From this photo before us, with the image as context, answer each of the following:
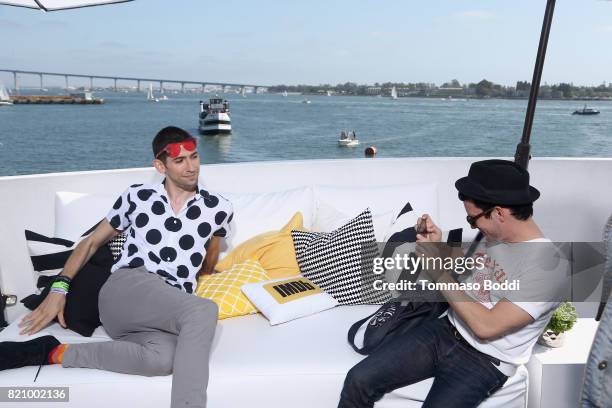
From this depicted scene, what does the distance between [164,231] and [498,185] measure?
128 cm

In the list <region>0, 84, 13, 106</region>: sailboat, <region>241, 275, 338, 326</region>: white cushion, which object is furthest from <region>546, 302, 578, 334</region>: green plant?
<region>0, 84, 13, 106</region>: sailboat

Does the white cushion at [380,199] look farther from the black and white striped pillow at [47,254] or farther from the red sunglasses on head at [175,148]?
the black and white striped pillow at [47,254]

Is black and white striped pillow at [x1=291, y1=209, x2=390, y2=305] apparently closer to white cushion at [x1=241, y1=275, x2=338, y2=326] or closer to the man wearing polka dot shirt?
white cushion at [x1=241, y1=275, x2=338, y2=326]

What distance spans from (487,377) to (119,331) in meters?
1.30

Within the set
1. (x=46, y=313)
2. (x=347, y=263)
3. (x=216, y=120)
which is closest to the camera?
(x=46, y=313)

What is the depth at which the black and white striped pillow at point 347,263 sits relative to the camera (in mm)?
2254

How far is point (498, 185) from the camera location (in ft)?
5.16

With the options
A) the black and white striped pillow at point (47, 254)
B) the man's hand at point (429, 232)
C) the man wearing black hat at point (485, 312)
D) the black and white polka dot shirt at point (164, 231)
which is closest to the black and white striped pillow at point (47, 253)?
the black and white striped pillow at point (47, 254)

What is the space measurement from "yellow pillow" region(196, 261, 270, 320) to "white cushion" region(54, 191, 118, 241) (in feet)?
2.11

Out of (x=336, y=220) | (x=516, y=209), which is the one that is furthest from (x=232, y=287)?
(x=516, y=209)

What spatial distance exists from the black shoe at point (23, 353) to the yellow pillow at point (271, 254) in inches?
33.7

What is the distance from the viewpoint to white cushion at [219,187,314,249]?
2621mm

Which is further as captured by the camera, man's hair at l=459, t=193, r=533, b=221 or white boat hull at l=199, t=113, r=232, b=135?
white boat hull at l=199, t=113, r=232, b=135

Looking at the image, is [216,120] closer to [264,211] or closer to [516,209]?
[264,211]
